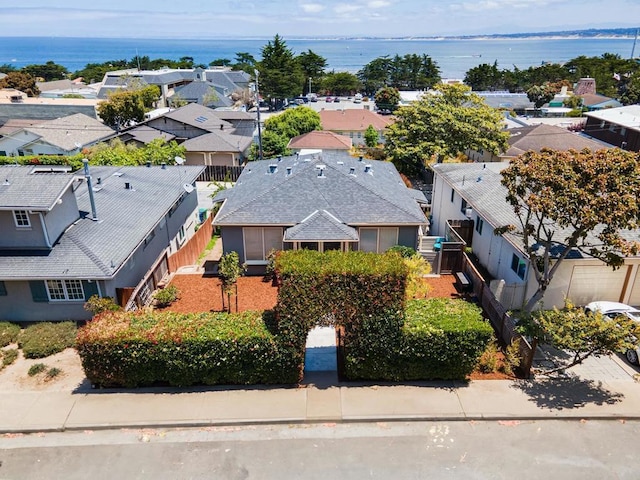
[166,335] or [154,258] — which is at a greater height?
[166,335]

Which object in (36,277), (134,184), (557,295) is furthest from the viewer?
(134,184)

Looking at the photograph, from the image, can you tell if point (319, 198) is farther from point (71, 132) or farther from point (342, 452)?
point (71, 132)

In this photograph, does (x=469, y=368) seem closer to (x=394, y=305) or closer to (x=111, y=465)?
(x=394, y=305)

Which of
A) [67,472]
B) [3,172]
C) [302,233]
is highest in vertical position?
[3,172]

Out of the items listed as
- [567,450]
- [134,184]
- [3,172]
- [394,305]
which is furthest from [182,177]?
[567,450]

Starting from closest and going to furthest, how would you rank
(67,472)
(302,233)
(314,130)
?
(67,472)
(302,233)
(314,130)

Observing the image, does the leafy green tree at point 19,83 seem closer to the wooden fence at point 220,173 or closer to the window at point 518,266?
the wooden fence at point 220,173

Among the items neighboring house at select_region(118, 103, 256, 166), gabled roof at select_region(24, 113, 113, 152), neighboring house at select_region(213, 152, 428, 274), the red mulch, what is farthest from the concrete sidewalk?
gabled roof at select_region(24, 113, 113, 152)
